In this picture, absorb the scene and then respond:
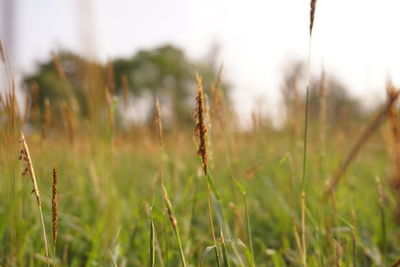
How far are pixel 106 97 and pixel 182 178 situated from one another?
85.9 inches

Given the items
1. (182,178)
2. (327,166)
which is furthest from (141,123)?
(327,166)

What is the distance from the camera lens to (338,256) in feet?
2.91

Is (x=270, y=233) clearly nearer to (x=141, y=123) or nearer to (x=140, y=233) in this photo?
(x=140, y=233)

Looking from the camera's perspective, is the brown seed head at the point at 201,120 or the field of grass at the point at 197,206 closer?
the brown seed head at the point at 201,120

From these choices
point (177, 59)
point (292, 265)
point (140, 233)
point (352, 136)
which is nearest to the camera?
point (292, 265)

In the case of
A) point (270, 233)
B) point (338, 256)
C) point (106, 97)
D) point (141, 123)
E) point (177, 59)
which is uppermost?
point (177, 59)

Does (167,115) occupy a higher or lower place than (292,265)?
higher

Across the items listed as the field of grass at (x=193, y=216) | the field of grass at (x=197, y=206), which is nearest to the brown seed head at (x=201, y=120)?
the field of grass at (x=197, y=206)

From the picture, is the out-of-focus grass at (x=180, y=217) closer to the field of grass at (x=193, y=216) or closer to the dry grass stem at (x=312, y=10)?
the field of grass at (x=193, y=216)

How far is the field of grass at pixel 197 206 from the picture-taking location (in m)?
0.84

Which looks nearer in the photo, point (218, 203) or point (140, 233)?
point (218, 203)

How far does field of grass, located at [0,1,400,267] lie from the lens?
2.77 ft

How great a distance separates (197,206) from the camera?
2.15 metres

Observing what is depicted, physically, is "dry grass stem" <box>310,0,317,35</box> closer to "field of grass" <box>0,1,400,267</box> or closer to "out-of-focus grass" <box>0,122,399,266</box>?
"field of grass" <box>0,1,400,267</box>
